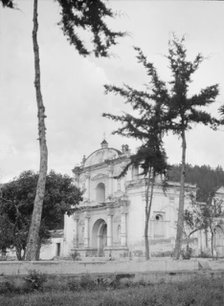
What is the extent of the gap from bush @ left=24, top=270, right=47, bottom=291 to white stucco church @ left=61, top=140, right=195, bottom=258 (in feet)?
82.6

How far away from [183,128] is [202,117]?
2.96ft

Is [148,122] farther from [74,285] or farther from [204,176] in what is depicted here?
[204,176]

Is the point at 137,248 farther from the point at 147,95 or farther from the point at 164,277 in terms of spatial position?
the point at 164,277

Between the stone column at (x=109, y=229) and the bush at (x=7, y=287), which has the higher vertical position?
the stone column at (x=109, y=229)

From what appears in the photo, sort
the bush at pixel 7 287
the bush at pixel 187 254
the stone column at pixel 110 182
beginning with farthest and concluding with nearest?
the stone column at pixel 110 182 → the bush at pixel 187 254 → the bush at pixel 7 287

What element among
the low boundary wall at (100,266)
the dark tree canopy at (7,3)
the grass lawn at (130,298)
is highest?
the dark tree canopy at (7,3)

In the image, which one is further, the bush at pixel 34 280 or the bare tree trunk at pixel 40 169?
the bare tree trunk at pixel 40 169

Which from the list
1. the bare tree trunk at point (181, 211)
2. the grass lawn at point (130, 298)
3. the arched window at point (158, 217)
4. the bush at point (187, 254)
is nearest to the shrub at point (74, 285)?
the grass lawn at point (130, 298)

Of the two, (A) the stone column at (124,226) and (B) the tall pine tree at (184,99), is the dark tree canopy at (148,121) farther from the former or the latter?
(A) the stone column at (124,226)

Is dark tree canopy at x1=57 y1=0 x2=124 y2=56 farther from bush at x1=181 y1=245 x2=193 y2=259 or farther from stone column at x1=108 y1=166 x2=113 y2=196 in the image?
stone column at x1=108 y1=166 x2=113 y2=196

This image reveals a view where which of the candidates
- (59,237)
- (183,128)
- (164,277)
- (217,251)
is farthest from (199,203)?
(164,277)

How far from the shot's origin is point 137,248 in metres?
37.0

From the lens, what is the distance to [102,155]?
43938mm

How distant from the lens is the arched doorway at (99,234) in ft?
142
